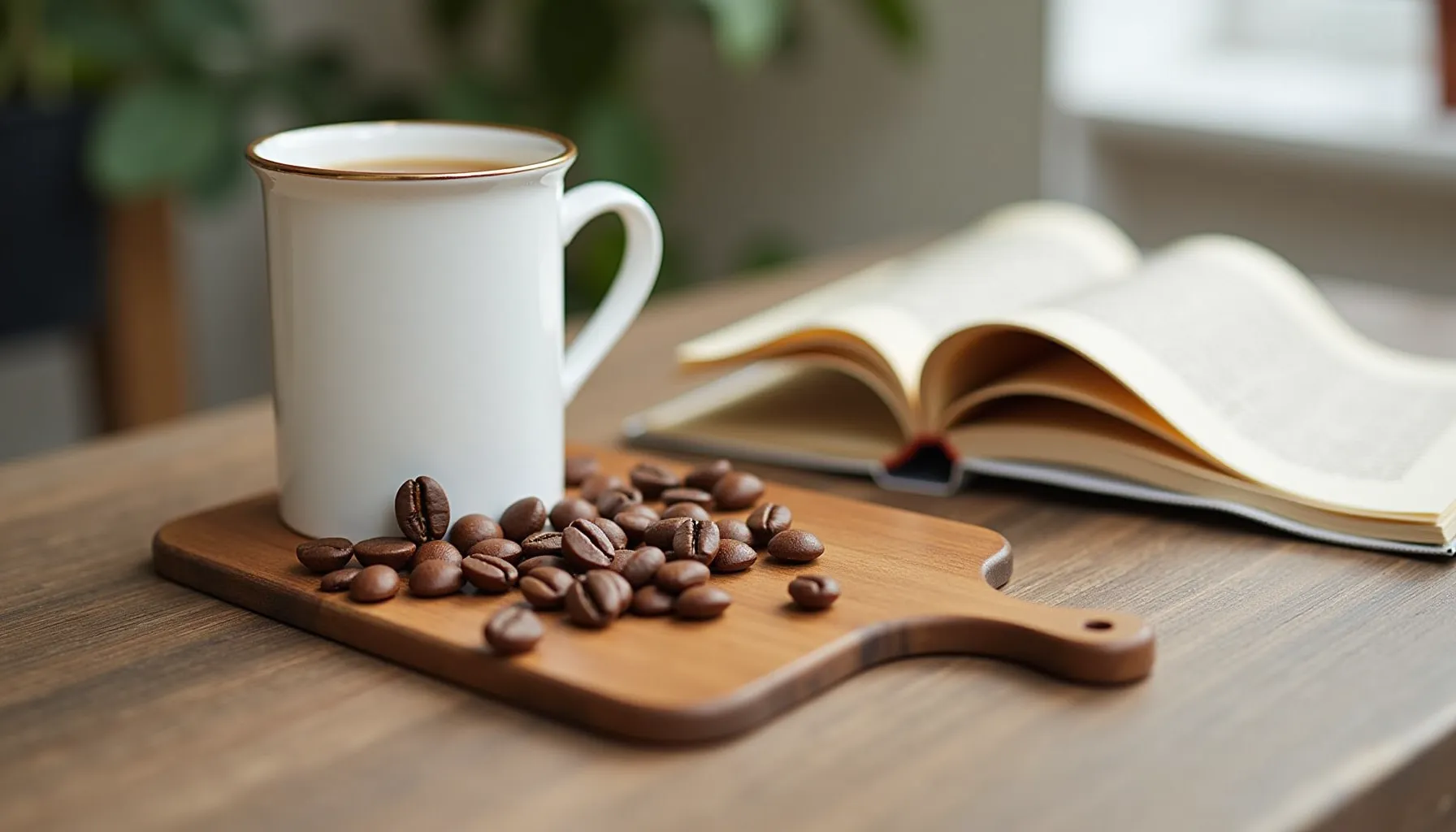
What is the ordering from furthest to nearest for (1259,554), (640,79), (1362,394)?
(640,79) < (1362,394) < (1259,554)

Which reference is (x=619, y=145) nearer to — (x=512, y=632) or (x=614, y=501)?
(x=614, y=501)

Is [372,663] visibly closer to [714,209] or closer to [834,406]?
[834,406]

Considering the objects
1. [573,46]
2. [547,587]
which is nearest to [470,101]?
[573,46]

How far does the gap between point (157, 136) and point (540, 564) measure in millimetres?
1401

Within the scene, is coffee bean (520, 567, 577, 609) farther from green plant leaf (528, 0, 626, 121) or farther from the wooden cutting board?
green plant leaf (528, 0, 626, 121)

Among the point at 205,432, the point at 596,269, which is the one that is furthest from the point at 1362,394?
the point at 596,269

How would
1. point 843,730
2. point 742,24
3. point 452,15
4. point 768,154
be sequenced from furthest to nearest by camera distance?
1. point 768,154
2. point 452,15
3. point 742,24
4. point 843,730

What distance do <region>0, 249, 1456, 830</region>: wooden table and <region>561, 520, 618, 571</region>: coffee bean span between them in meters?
0.10

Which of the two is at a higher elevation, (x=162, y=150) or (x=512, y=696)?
(x=162, y=150)

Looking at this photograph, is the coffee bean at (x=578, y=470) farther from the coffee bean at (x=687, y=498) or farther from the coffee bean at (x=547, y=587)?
the coffee bean at (x=547, y=587)

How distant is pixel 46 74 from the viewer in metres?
2.13

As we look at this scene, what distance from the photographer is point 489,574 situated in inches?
28.8

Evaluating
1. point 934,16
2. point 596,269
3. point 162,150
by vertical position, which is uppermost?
point 934,16

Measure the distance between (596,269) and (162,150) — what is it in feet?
1.92
